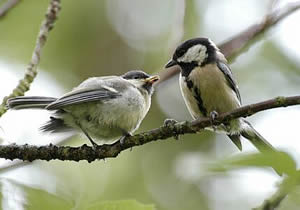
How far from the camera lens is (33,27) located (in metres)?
5.24

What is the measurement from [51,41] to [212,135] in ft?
8.43

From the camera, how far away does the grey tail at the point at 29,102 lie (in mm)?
2342

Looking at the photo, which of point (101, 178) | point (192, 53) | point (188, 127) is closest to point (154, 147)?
point (101, 178)

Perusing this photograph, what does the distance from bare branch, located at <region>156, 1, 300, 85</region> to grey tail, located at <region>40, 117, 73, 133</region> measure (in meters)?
0.75

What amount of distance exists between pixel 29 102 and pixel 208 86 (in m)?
1.44

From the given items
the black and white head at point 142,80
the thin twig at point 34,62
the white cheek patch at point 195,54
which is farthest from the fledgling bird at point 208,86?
the thin twig at point 34,62

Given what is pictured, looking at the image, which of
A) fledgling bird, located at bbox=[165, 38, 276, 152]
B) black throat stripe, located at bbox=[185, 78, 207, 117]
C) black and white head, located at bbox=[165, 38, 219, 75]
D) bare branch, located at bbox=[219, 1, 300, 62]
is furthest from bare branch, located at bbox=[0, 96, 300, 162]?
black and white head, located at bbox=[165, 38, 219, 75]

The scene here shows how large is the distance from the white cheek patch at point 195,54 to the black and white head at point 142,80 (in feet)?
0.91

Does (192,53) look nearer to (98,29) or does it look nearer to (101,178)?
(101,178)

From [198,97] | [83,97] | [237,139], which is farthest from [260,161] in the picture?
[237,139]

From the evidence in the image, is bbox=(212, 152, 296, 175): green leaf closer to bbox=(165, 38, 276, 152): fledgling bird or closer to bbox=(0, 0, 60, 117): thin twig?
bbox=(0, 0, 60, 117): thin twig

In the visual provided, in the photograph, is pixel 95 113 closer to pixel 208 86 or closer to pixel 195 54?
pixel 208 86

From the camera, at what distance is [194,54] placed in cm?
386

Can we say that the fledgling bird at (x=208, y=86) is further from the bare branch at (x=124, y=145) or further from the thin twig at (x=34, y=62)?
the thin twig at (x=34, y=62)
